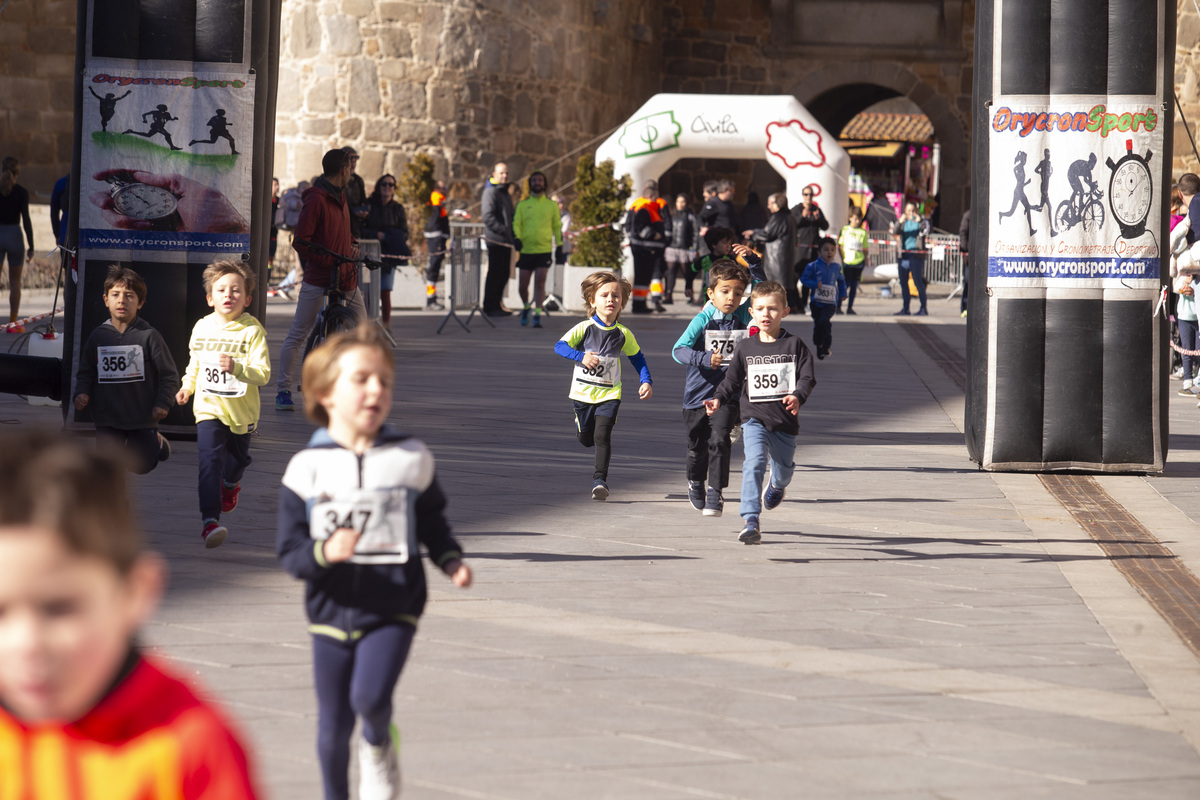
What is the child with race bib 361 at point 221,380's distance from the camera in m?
6.07

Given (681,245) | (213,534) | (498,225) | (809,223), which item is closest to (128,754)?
(213,534)

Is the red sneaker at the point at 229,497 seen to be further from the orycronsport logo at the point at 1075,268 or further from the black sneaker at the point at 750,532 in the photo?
the orycronsport logo at the point at 1075,268

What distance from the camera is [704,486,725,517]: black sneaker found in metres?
7.00

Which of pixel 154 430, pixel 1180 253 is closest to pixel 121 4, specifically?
pixel 154 430

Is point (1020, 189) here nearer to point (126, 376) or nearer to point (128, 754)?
point (126, 376)

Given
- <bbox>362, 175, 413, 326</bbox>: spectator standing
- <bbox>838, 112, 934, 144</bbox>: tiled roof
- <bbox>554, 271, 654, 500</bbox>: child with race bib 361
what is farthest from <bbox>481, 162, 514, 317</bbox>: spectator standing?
<bbox>838, 112, 934, 144</bbox>: tiled roof

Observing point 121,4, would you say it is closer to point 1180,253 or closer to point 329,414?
point 329,414

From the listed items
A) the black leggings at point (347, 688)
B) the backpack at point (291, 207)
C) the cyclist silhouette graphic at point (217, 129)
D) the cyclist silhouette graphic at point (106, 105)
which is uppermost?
the backpack at point (291, 207)

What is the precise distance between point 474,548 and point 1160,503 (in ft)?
11.7

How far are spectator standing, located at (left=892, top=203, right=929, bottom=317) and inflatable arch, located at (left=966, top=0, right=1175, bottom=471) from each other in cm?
1323

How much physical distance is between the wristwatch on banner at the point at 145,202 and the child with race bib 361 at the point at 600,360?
2.66 meters

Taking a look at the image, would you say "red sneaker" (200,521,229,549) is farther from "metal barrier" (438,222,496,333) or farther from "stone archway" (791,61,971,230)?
"stone archway" (791,61,971,230)

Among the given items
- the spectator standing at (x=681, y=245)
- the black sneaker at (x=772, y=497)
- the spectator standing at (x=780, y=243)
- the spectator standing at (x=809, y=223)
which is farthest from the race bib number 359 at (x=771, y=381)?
the spectator standing at (x=681, y=245)

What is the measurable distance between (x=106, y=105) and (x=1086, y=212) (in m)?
5.40
